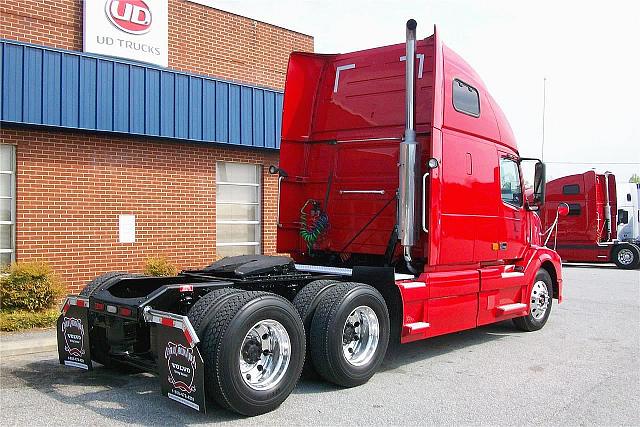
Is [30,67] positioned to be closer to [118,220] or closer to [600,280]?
[118,220]

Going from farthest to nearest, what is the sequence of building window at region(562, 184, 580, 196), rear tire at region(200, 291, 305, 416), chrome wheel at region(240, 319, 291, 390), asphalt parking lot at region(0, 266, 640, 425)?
building window at region(562, 184, 580, 196), chrome wheel at region(240, 319, 291, 390), asphalt parking lot at region(0, 266, 640, 425), rear tire at region(200, 291, 305, 416)

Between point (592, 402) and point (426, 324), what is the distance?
6.03 ft

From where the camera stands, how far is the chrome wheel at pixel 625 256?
69.3 ft

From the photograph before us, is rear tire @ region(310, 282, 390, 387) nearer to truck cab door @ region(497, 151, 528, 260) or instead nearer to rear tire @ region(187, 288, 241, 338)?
rear tire @ region(187, 288, 241, 338)

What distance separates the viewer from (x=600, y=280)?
17.1 metres

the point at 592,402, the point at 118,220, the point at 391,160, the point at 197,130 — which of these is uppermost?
the point at 197,130

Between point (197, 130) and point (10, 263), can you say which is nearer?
point (10, 263)

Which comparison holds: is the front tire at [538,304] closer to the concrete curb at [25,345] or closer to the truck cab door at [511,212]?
the truck cab door at [511,212]

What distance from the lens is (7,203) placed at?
992 cm

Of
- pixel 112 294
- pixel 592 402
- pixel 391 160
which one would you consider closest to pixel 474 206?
pixel 391 160

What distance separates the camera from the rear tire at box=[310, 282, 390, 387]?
232 inches

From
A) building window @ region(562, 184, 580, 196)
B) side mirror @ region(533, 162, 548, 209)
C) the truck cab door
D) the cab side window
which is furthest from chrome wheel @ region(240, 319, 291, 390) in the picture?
building window @ region(562, 184, 580, 196)

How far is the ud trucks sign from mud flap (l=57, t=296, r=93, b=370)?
21.2 ft

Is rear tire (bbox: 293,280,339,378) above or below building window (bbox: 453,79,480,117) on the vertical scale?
below
